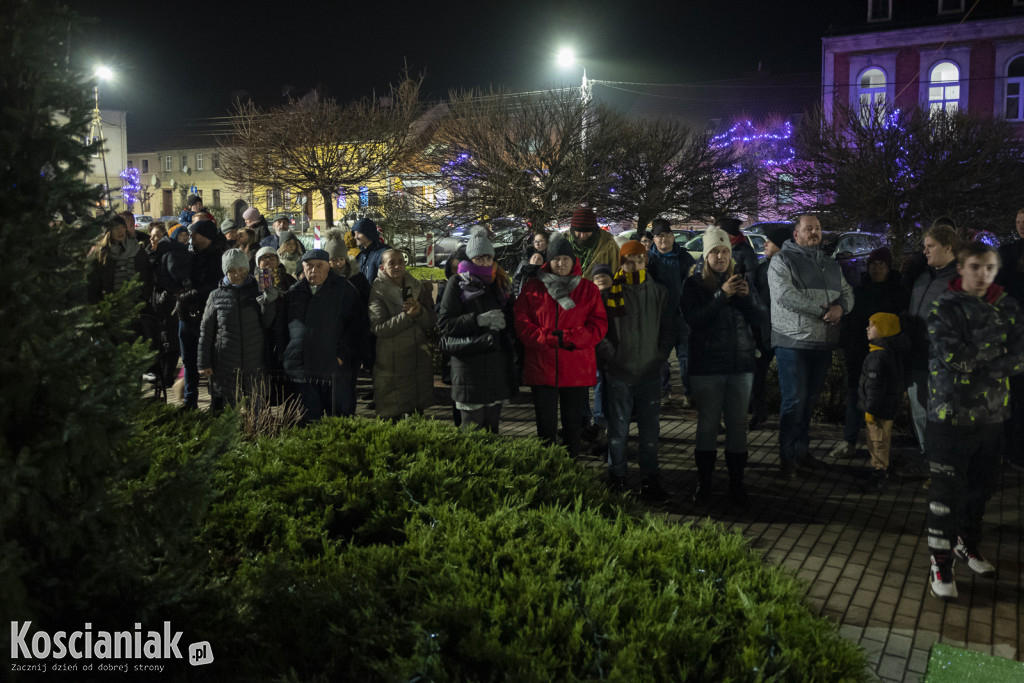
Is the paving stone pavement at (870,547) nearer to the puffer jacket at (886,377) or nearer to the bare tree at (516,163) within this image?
the puffer jacket at (886,377)

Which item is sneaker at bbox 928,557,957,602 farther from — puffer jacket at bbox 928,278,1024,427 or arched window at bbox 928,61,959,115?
arched window at bbox 928,61,959,115

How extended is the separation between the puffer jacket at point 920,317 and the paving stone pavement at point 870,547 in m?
1.01

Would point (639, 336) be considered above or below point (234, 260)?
below

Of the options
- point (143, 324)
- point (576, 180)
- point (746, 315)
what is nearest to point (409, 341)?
point (746, 315)

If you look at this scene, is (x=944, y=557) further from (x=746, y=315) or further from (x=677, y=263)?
(x=677, y=263)

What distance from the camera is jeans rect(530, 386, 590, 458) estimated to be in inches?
270

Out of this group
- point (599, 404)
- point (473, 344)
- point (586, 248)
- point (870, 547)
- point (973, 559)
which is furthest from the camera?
point (586, 248)

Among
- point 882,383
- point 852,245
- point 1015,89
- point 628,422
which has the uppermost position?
point 1015,89

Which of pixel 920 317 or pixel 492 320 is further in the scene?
pixel 920 317

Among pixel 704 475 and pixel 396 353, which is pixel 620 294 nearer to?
pixel 704 475

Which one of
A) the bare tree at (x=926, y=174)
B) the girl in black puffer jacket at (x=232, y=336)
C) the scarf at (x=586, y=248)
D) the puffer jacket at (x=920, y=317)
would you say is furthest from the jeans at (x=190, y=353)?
the bare tree at (x=926, y=174)

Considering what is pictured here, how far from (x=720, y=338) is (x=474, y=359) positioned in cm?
188

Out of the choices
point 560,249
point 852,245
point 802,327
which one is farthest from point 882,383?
point 852,245

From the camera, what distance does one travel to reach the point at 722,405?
6730 mm
